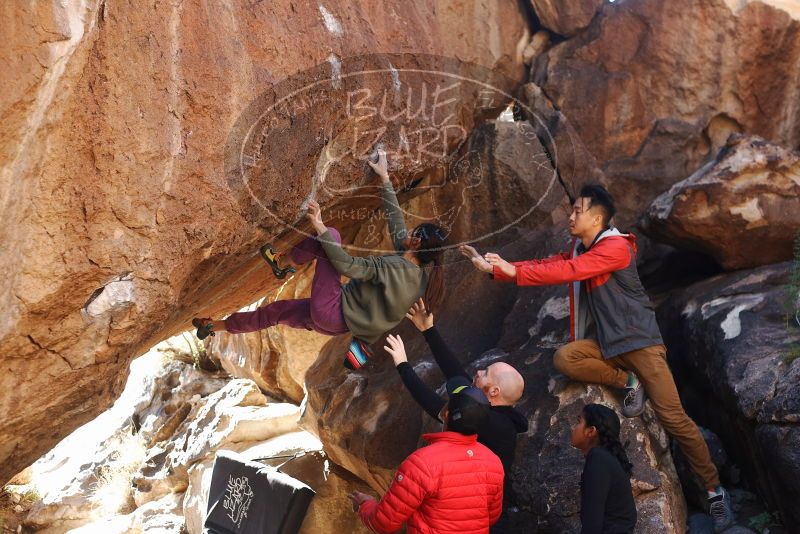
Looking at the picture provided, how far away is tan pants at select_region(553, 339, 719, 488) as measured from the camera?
12.8 ft

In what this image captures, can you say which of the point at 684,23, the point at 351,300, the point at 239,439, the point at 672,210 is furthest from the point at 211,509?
the point at 684,23

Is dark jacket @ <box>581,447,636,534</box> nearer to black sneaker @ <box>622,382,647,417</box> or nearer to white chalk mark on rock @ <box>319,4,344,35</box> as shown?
black sneaker @ <box>622,382,647,417</box>

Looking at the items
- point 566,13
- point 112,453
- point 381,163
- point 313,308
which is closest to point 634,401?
point 313,308

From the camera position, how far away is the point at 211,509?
6133mm

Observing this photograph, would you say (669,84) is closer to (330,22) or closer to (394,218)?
(330,22)

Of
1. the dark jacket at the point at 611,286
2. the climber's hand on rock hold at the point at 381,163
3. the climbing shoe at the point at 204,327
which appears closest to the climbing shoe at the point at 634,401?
the dark jacket at the point at 611,286

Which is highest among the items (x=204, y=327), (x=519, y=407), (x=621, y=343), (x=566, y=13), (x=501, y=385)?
(x=566, y=13)

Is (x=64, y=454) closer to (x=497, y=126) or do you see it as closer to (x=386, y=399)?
(x=386, y=399)

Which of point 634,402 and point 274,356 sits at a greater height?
point 634,402

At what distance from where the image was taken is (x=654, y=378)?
389 centimetres

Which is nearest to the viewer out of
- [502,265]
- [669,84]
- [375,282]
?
[502,265]

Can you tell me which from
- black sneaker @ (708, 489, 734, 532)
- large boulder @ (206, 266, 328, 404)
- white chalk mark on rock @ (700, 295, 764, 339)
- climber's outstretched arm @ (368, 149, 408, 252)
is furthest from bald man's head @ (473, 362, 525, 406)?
large boulder @ (206, 266, 328, 404)

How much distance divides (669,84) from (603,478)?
4.88 meters

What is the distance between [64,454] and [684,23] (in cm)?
872
